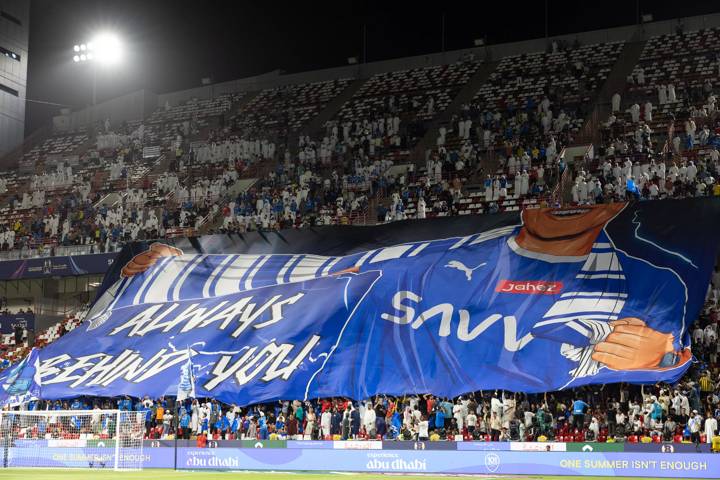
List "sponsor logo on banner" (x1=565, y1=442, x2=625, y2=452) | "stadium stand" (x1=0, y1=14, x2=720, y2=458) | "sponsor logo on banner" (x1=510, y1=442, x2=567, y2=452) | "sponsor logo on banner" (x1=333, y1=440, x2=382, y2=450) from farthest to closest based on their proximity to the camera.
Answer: "stadium stand" (x1=0, y1=14, x2=720, y2=458) < "sponsor logo on banner" (x1=333, y1=440, x2=382, y2=450) < "sponsor logo on banner" (x1=510, y1=442, x2=567, y2=452) < "sponsor logo on banner" (x1=565, y1=442, x2=625, y2=452)

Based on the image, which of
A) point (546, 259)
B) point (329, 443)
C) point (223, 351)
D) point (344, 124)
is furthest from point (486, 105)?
point (329, 443)

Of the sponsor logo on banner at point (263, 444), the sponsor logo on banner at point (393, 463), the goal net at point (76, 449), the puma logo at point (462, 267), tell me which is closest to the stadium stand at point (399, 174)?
the sponsor logo on banner at point (263, 444)

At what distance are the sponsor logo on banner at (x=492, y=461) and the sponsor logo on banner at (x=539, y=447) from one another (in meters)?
0.53

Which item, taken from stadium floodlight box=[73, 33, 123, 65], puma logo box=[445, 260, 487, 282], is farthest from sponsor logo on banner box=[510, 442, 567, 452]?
stadium floodlight box=[73, 33, 123, 65]

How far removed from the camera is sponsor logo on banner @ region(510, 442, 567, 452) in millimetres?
22328

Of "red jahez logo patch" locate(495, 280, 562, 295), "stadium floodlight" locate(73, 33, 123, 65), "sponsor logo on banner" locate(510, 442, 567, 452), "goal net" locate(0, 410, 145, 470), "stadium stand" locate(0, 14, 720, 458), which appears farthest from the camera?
"stadium floodlight" locate(73, 33, 123, 65)

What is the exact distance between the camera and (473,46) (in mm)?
57031

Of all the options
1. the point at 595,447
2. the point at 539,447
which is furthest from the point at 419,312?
the point at 595,447

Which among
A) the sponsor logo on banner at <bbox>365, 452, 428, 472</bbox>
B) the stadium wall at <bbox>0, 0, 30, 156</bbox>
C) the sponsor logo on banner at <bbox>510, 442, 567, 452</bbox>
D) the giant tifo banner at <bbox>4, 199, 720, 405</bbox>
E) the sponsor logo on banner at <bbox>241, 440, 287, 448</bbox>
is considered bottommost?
the sponsor logo on banner at <bbox>365, 452, 428, 472</bbox>

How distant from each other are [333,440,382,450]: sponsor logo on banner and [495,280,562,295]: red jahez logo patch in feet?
32.2

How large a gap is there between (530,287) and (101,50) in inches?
1412

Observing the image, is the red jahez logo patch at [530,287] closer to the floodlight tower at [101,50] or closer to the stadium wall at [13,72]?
the floodlight tower at [101,50]

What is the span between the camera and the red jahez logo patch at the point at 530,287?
3148 cm

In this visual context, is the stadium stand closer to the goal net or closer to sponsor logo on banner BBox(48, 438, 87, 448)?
the goal net
